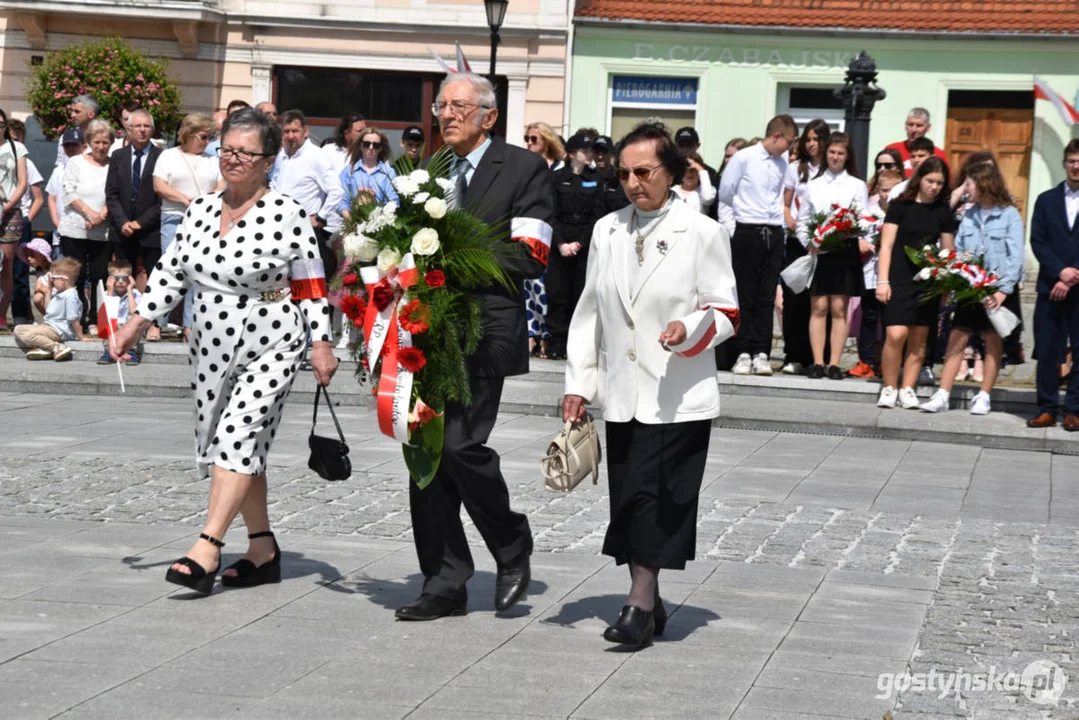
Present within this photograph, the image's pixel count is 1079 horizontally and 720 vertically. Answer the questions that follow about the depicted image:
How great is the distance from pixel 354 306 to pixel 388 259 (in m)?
0.36

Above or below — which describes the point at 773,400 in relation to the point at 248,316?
below

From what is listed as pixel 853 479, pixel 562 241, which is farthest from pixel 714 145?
pixel 853 479

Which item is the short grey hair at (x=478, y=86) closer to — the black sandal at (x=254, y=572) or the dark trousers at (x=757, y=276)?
the black sandal at (x=254, y=572)

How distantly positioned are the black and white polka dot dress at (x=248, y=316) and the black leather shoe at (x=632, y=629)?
1704 millimetres

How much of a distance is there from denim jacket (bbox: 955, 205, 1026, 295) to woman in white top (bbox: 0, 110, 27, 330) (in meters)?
8.83

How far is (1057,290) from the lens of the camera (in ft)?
40.9

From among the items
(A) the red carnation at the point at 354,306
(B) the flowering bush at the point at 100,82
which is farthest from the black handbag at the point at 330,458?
(B) the flowering bush at the point at 100,82

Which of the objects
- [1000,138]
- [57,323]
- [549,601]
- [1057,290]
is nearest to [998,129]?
[1000,138]

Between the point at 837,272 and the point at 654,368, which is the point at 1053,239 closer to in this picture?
the point at 837,272

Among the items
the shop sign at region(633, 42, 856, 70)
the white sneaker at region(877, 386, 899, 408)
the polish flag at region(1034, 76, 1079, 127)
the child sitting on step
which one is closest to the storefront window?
the shop sign at region(633, 42, 856, 70)

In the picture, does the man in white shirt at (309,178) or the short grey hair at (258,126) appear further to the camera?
the man in white shirt at (309,178)

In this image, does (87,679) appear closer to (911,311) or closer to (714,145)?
(911,311)

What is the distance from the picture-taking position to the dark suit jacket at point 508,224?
6570 mm

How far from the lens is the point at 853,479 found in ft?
34.8
